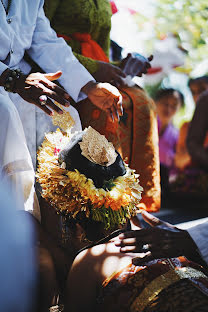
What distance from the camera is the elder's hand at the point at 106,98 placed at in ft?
6.89

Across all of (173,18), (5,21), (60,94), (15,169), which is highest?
(5,21)

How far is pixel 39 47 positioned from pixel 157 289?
A: 5.32 ft

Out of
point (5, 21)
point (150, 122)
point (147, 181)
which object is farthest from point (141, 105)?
point (5, 21)

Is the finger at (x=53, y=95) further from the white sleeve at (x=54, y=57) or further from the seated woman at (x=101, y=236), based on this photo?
the white sleeve at (x=54, y=57)

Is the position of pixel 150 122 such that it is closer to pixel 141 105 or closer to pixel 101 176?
pixel 141 105

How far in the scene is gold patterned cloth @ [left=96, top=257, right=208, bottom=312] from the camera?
1.25 metres

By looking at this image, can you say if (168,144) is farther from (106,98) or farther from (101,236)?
(101,236)

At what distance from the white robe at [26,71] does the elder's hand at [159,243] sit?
515 millimetres

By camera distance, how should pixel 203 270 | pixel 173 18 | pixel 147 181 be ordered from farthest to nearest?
pixel 173 18, pixel 147 181, pixel 203 270

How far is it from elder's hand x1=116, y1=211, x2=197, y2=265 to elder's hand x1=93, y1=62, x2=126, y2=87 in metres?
1.23

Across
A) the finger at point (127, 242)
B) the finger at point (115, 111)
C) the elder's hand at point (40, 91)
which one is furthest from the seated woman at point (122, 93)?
the finger at point (127, 242)

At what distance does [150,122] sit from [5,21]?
1.13 m

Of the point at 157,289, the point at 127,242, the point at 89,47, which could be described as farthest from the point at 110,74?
the point at 157,289

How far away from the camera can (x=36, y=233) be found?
5.94ft
